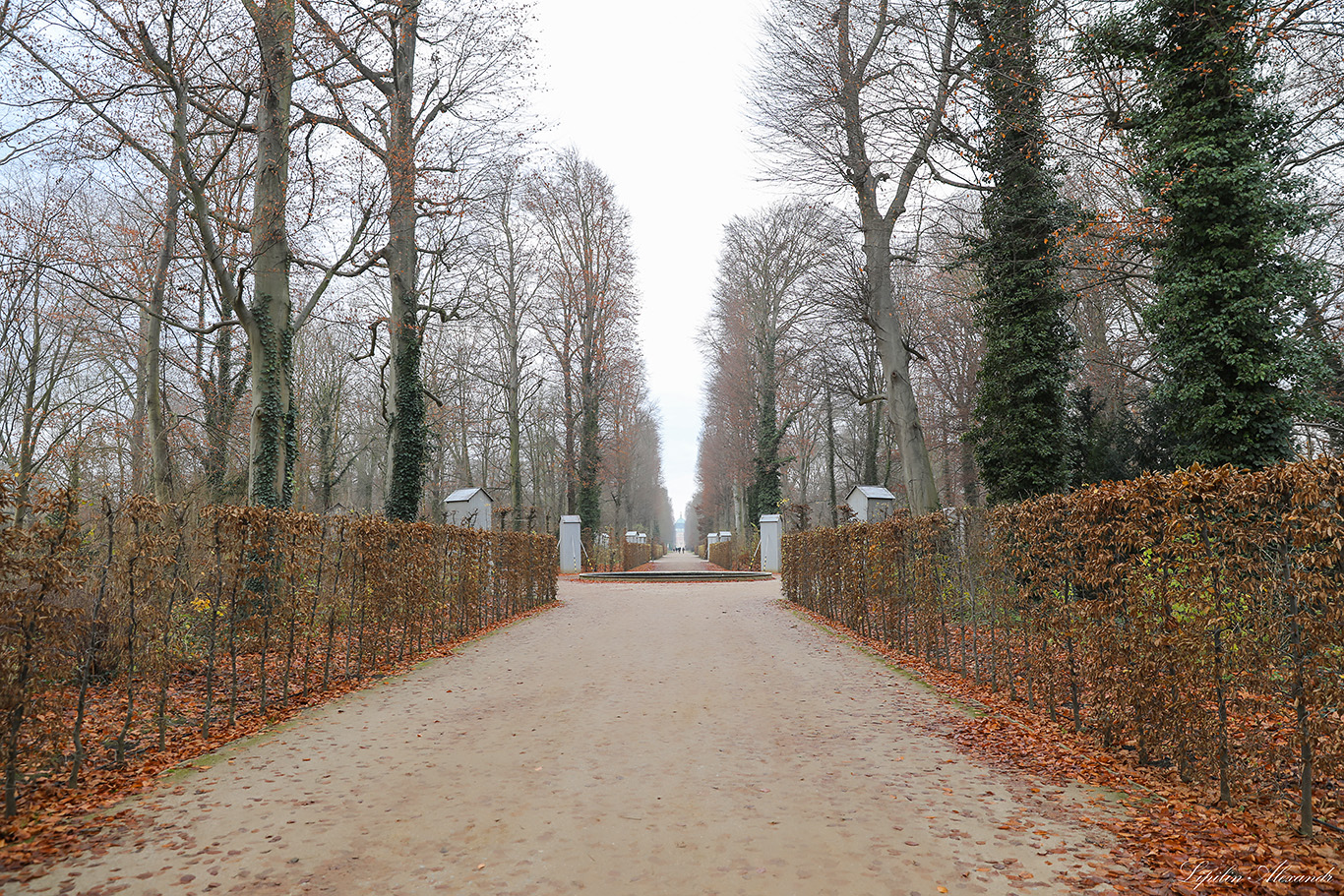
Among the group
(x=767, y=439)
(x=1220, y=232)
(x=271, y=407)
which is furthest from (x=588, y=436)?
(x=1220, y=232)

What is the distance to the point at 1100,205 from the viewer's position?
16.9m

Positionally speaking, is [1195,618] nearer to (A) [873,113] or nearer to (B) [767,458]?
(A) [873,113]

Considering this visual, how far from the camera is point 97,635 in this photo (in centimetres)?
559

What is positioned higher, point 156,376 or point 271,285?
point 271,285

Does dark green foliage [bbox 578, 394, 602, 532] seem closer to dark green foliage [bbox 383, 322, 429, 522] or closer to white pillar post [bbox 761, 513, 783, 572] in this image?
white pillar post [bbox 761, 513, 783, 572]

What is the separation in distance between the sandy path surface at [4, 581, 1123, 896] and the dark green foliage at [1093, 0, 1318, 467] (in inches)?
243

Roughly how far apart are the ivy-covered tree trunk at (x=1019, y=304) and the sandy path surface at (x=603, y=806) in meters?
6.76

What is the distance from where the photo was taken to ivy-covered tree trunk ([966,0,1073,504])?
12.1m

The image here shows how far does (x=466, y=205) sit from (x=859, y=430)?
26799 mm

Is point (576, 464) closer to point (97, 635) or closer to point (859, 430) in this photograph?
point (859, 430)

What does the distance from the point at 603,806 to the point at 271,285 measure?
30.6ft

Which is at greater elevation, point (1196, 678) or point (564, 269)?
point (564, 269)

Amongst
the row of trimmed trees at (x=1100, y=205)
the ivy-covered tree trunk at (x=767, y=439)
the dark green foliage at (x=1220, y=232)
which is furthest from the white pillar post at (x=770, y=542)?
the dark green foliage at (x=1220, y=232)

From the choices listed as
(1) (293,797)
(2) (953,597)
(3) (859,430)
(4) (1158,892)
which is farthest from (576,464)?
(4) (1158,892)
